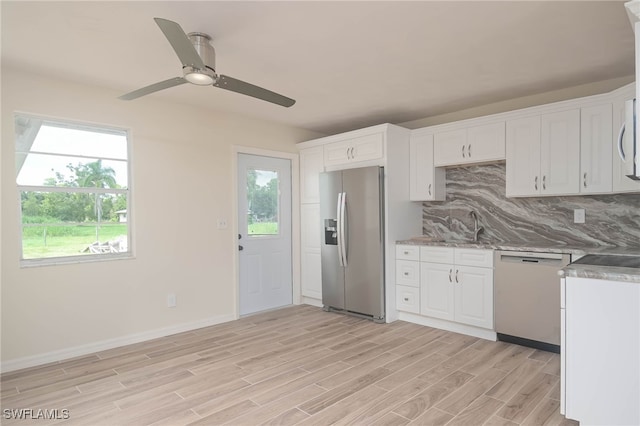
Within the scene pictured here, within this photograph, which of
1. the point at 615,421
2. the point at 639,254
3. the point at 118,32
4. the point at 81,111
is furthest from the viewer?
the point at 81,111

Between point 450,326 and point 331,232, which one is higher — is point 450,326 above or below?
below

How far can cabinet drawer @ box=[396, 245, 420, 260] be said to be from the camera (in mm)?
4035

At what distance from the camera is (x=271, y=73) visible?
306 cm

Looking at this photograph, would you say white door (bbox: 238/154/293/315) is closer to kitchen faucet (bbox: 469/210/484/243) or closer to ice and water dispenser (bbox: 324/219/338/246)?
ice and water dispenser (bbox: 324/219/338/246)

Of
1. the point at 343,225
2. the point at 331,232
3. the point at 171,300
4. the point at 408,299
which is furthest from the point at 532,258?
the point at 171,300

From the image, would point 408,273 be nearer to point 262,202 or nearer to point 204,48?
point 262,202

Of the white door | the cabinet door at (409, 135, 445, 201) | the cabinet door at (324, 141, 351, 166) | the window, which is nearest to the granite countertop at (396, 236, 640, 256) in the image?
the cabinet door at (409, 135, 445, 201)

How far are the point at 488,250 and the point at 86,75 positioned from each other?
400 cm

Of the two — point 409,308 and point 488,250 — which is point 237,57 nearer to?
point 488,250

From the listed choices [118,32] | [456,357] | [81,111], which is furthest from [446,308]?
[81,111]

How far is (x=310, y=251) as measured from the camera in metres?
4.93

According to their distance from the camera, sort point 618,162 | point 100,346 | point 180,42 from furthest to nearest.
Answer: point 100,346 → point 618,162 → point 180,42

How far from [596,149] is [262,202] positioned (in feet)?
11.8

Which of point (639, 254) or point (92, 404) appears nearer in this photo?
point (92, 404)
